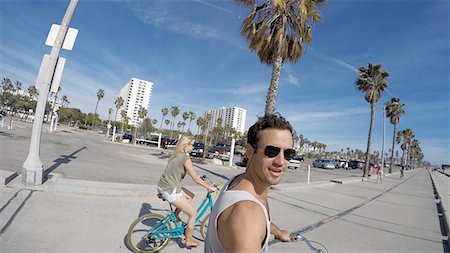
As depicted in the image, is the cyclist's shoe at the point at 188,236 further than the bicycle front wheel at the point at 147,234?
Yes

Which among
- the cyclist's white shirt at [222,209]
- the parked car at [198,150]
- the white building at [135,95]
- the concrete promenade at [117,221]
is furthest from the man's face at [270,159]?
the white building at [135,95]

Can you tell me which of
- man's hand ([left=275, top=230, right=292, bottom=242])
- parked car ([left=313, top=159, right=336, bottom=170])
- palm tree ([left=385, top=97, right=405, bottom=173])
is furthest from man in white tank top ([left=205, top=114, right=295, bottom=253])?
→ palm tree ([left=385, top=97, right=405, bottom=173])

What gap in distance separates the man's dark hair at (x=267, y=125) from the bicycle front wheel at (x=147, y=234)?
2.89 meters

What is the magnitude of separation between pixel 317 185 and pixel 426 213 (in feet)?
17.6

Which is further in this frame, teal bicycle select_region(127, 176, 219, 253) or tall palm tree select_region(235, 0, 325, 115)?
tall palm tree select_region(235, 0, 325, 115)

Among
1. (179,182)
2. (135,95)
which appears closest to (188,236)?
(179,182)

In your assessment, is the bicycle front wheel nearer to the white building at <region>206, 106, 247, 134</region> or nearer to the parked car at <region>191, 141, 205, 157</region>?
the parked car at <region>191, 141, 205, 157</region>

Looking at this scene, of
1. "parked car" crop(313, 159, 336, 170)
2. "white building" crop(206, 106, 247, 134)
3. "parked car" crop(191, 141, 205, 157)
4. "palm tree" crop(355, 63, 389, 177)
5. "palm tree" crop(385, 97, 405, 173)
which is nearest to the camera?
"palm tree" crop(355, 63, 389, 177)

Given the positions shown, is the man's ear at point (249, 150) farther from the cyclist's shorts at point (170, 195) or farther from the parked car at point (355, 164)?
the parked car at point (355, 164)

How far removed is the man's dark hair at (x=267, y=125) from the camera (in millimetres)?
1617

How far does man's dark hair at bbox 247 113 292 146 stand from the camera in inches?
63.7

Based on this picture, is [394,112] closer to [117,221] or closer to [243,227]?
[117,221]

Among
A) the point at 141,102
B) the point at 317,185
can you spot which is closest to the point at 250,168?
the point at 317,185

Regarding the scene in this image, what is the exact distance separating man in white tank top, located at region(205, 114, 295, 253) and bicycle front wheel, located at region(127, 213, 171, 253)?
2.76 m
